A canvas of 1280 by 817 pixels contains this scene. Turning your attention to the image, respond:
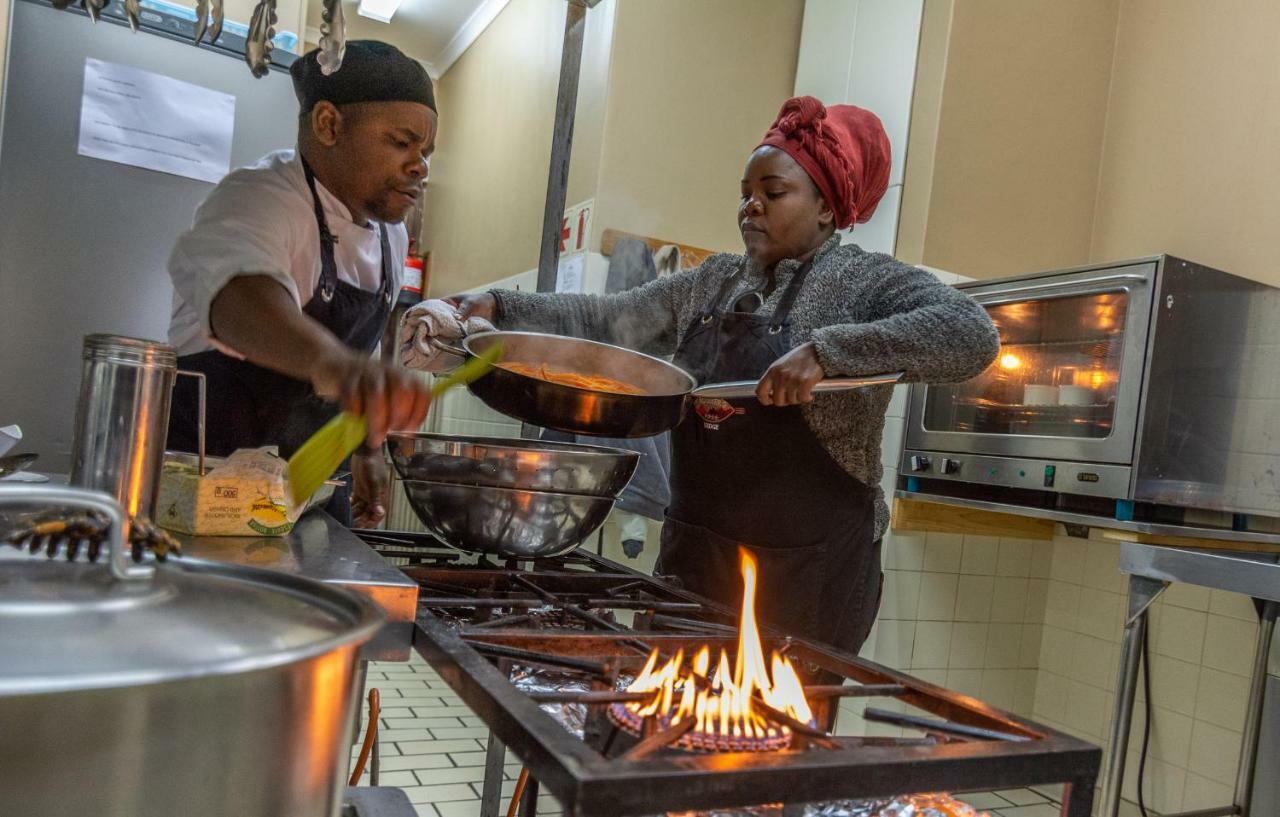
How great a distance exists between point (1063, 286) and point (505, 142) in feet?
8.89

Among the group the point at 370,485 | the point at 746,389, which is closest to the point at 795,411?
the point at 746,389

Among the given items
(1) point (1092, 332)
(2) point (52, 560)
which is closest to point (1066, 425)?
(1) point (1092, 332)

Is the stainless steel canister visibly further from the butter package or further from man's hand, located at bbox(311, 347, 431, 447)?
man's hand, located at bbox(311, 347, 431, 447)

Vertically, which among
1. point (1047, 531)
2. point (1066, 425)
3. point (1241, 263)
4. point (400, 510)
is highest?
point (1241, 263)

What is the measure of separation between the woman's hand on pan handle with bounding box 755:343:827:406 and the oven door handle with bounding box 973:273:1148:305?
1.47m

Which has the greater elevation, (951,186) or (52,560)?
(951,186)

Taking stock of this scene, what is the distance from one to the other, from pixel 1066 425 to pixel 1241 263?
2.72 ft

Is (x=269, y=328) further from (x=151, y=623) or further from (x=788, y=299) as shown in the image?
(x=788, y=299)

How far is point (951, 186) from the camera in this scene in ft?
9.71

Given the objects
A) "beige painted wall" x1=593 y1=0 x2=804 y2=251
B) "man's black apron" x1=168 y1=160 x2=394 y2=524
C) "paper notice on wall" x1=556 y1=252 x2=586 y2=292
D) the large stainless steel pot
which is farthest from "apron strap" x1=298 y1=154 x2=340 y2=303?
"beige painted wall" x1=593 y1=0 x2=804 y2=251

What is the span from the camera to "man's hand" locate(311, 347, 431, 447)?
0.92 meters

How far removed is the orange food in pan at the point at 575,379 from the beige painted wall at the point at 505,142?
1624 mm

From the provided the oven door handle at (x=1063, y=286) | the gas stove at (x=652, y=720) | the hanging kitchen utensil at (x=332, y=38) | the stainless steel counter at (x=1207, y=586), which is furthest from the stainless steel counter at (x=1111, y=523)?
the hanging kitchen utensil at (x=332, y=38)

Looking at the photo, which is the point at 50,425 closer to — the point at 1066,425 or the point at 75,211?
the point at 75,211
